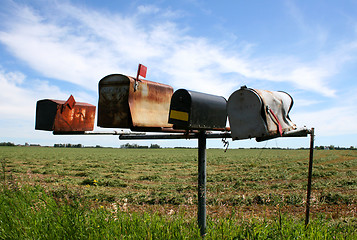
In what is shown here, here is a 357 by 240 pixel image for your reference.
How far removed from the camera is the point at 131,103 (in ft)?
9.04

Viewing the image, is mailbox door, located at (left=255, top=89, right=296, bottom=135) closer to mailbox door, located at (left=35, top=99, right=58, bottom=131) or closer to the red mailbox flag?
the red mailbox flag

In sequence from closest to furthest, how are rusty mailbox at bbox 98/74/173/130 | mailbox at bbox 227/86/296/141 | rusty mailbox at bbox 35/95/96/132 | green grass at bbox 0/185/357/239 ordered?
mailbox at bbox 227/86/296/141, green grass at bbox 0/185/357/239, rusty mailbox at bbox 98/74/173/130, rusty mailbox at bbox 35/95/96/132

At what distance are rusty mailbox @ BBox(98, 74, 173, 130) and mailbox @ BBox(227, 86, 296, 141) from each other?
924 mm

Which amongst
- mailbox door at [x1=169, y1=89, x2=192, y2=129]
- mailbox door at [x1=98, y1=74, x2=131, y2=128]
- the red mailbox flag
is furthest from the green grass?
the red mailbox flag

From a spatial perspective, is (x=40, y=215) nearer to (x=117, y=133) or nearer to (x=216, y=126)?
(x=117, y=133)

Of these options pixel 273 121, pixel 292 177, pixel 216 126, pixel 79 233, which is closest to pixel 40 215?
pixel 79 233

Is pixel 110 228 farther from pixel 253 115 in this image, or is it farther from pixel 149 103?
pixel 253 115

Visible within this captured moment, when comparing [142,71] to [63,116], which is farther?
[63,116]

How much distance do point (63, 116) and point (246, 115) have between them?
2.30m

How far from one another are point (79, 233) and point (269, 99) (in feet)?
6.91

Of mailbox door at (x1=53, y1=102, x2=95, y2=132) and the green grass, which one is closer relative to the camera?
the green grass

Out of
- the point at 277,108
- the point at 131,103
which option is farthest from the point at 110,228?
the point at 277,108

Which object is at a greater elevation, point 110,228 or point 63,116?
point 63,116

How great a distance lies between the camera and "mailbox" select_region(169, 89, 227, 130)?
8.20 ft
